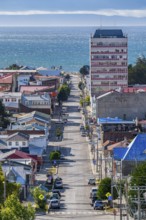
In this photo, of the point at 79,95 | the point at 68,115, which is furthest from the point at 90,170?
the point at 79,95

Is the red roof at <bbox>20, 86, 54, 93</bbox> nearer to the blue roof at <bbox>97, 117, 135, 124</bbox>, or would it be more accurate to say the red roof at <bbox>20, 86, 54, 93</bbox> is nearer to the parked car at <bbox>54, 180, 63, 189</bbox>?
the blue roof at <bbox>97, 117, 135, 124</bbox>

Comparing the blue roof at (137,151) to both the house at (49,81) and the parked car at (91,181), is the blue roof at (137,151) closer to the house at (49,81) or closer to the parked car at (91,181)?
the parked car at (91,181)

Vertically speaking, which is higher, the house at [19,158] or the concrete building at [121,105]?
the concrete building at [121,105]

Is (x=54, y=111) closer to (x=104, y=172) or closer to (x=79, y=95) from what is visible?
(x=79, y=95)

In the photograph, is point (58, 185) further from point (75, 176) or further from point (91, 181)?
point (75, 176)

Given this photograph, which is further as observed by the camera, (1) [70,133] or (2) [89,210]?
(1) [70,133]

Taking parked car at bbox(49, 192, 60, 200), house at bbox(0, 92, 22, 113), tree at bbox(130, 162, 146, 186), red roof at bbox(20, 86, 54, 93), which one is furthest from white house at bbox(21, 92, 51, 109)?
tree at bbox(130, 162, 146, 186)

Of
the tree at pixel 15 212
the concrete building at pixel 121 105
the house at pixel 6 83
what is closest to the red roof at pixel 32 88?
the house at pixel 6 83
